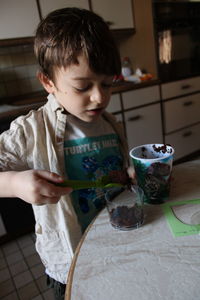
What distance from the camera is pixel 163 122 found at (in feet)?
7.06

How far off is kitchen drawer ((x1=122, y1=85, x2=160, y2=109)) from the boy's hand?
1.49 meters

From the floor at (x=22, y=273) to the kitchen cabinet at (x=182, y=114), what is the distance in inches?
58.3

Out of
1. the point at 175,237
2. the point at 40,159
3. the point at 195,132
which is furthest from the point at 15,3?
the point at 195,132

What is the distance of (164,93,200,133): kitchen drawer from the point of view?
2.14 meters

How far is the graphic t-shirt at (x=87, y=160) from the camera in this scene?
66 centimetres

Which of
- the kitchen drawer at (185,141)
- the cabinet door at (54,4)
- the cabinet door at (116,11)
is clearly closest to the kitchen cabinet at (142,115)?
the kitchen drawer at (185,141)

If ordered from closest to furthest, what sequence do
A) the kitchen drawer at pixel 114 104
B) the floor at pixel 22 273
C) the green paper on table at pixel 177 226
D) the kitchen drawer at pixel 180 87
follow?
the green paper on table at pixel 177 226 → the floor at pixel 22 273 → the kitchen drawer at pixel 114 104 → the kitchen drawer at pixel 180 87

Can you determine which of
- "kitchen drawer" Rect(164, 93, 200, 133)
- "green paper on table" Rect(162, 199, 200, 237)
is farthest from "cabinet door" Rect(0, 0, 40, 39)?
"green paper on table" Rect(162, 199, 200, 237)

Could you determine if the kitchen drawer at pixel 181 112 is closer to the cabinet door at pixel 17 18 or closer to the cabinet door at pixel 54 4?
the cabinet door at pixel 54 4

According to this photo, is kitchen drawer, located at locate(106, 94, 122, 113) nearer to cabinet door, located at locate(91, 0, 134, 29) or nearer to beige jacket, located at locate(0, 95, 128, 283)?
cabinet door, located at locate(91, 0, 134, 29)

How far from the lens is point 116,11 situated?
6.39ft

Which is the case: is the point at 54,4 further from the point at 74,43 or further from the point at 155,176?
the point at 155,176

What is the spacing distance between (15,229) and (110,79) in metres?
1.22

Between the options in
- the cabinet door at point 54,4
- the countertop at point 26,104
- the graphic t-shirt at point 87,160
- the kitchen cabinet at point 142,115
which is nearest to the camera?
the graphic t-shirt at point 87,160
